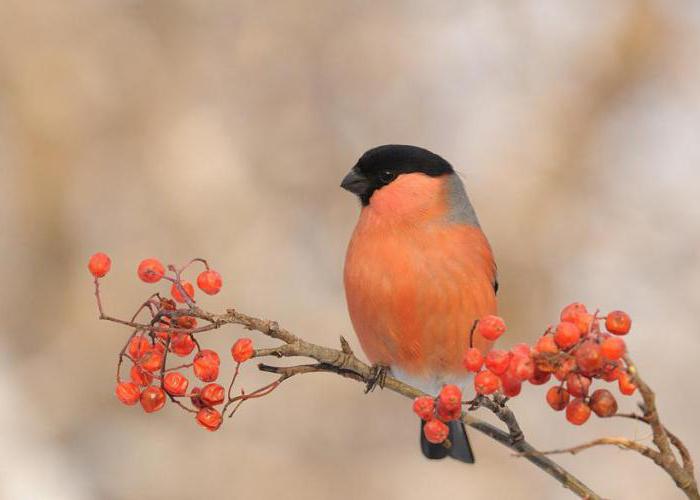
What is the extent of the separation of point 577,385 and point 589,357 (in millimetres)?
59

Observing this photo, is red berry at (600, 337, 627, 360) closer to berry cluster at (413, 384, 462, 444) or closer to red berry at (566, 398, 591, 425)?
red berry at (566, 398, 591, 425)

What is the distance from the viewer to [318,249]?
15.0ft

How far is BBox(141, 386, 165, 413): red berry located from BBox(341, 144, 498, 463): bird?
1047mm

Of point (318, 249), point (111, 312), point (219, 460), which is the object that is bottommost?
point (219, 460)

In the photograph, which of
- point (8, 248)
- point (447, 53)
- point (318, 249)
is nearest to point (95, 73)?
point (8, 248)

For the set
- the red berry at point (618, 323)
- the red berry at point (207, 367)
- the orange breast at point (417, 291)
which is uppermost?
the red berry at point (618, 323)

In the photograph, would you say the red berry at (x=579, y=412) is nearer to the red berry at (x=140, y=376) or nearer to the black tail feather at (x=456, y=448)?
the red berry at (x=140, y=376)

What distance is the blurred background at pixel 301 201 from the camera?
4332mm

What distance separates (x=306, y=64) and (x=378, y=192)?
7.13 ft

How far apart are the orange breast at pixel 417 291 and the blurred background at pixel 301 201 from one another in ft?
5.53

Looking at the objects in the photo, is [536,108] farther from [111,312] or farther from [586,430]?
[111,312]

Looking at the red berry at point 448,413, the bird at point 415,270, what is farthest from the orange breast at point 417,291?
the red berry at point 448,413

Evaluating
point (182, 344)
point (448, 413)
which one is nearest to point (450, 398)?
point (448, 413)

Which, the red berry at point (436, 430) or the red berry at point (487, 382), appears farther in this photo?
the red berry at point (436, 430)
